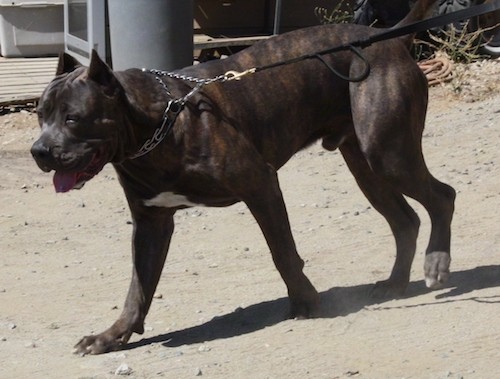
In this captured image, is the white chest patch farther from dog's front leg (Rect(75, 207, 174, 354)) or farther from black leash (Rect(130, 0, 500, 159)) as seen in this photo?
black leash (Rect(130, 0, 500, 159))

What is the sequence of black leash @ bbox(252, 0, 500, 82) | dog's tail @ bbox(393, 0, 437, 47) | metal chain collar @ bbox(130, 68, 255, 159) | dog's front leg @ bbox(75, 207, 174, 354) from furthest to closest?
dog's tail @ bbox(393, 0, 437, 47)
black leash @ bbox(252, 0, 500, 82)
dog's front leg @ bbox(75, 207, 174, 354)
metal chain collar @ bbox(130, 68, 255, 159)

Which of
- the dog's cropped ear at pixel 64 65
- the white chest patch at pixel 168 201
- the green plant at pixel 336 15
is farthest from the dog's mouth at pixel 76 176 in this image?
the green plant at pixel 336 15

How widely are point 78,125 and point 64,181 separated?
0.87ft

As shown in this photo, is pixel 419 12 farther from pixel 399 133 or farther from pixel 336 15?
pixel 336 15

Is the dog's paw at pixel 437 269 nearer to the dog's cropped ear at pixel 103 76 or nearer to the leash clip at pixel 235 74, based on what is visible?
the leash clip at pixel 235 74

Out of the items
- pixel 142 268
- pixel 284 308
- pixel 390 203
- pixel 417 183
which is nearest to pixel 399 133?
pixel 417 183

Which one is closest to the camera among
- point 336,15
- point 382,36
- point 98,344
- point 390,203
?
point 98,344

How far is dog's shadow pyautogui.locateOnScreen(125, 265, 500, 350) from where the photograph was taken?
576cm

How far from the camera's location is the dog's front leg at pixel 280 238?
5586mm

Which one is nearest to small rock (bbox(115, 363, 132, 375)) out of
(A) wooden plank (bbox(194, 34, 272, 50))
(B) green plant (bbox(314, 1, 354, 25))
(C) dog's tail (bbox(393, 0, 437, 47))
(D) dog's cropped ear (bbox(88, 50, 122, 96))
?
(D) dog's cropped ear (bbox(88, 50, 122, 96))

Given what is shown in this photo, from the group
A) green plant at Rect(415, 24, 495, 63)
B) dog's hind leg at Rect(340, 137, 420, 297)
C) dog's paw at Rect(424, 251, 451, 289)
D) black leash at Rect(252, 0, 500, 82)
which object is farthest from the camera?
green plant at Rect(415, 24, 495, 63)

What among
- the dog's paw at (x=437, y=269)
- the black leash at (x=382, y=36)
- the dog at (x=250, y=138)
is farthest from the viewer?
the dog's paw at (x=437, y=269)

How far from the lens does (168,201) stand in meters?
5.60

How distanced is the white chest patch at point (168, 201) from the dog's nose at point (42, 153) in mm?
646
